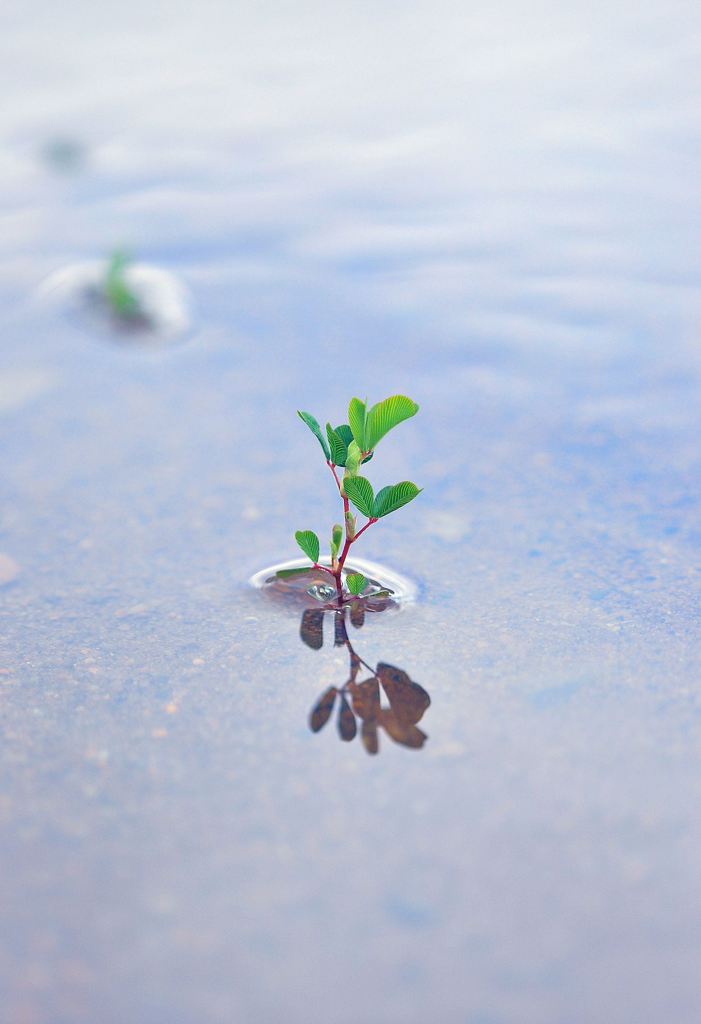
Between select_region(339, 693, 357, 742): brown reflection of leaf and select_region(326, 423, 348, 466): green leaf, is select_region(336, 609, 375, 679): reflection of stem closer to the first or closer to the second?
select_region(339, 693, 357, 742): brown reflection of leaf

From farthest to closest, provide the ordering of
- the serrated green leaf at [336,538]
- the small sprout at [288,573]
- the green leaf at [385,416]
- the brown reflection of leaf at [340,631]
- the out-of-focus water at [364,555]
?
the small sprout at [288,573]
the serrated green leaf at [336,538]
the brown reflection of leaf at [340,631]
the green leaf at [385,416]
the out-of-focus water at [364,555]

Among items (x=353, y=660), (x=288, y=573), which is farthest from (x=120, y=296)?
(x=353, y=660)

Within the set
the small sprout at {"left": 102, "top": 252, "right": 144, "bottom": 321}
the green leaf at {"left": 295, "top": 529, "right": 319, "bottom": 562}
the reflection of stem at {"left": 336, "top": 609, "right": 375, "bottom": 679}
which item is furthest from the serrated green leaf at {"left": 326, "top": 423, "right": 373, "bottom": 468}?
the small sprout at {"left": 102, "top": 252, "right": 144, "bottom": 321}

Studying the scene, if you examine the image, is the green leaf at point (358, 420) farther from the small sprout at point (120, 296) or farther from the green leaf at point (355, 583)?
the small sprout at point (120, 296)

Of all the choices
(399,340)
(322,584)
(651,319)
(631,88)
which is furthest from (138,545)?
(631,88)

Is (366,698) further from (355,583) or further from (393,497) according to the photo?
(393,497)

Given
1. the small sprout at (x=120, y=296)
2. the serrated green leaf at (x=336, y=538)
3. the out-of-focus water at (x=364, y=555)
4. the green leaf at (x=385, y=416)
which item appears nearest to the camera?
the out-of-focus water at (x=364, y=555)

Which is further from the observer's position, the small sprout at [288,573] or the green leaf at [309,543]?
the small sprout at [288,573]

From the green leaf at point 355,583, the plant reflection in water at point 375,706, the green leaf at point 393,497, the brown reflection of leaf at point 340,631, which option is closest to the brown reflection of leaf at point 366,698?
the plant reflection in water at point 375,706

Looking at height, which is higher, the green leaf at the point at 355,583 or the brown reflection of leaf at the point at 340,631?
the green leaf at the point at 355,583
